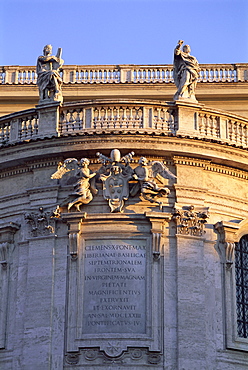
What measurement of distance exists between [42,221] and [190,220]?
438 cm

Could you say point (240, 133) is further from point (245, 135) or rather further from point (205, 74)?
point (205, 74)

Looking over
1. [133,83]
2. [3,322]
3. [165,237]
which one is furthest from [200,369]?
[133,83]

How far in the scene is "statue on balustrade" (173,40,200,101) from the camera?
32906 millimetres

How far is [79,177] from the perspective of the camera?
31297mm

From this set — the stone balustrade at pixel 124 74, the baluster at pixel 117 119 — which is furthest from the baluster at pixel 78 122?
the stone balustrade at pixel 124 74

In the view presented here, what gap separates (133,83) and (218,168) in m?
10.6

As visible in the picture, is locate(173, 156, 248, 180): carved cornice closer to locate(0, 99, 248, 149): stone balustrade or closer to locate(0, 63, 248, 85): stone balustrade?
locate(0, 99, 248, 149): stone balustrade

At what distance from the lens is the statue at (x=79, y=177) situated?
102ft

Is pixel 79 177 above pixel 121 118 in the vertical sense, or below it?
below

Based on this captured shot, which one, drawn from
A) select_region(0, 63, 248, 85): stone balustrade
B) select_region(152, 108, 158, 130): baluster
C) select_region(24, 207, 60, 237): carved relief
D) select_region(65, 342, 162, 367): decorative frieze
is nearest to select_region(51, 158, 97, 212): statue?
select_region(24, 207, 60, 237): carved relief

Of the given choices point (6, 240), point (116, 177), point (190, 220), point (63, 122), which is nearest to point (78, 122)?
point (63, 122)

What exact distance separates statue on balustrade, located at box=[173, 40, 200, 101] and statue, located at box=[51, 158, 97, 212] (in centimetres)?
383

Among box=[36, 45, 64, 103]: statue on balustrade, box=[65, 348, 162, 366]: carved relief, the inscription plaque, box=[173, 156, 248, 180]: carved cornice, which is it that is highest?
box=[36, 45, 64, 103]: statue on balustrade

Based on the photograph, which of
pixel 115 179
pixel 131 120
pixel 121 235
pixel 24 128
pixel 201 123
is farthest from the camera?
pixel 24 128
